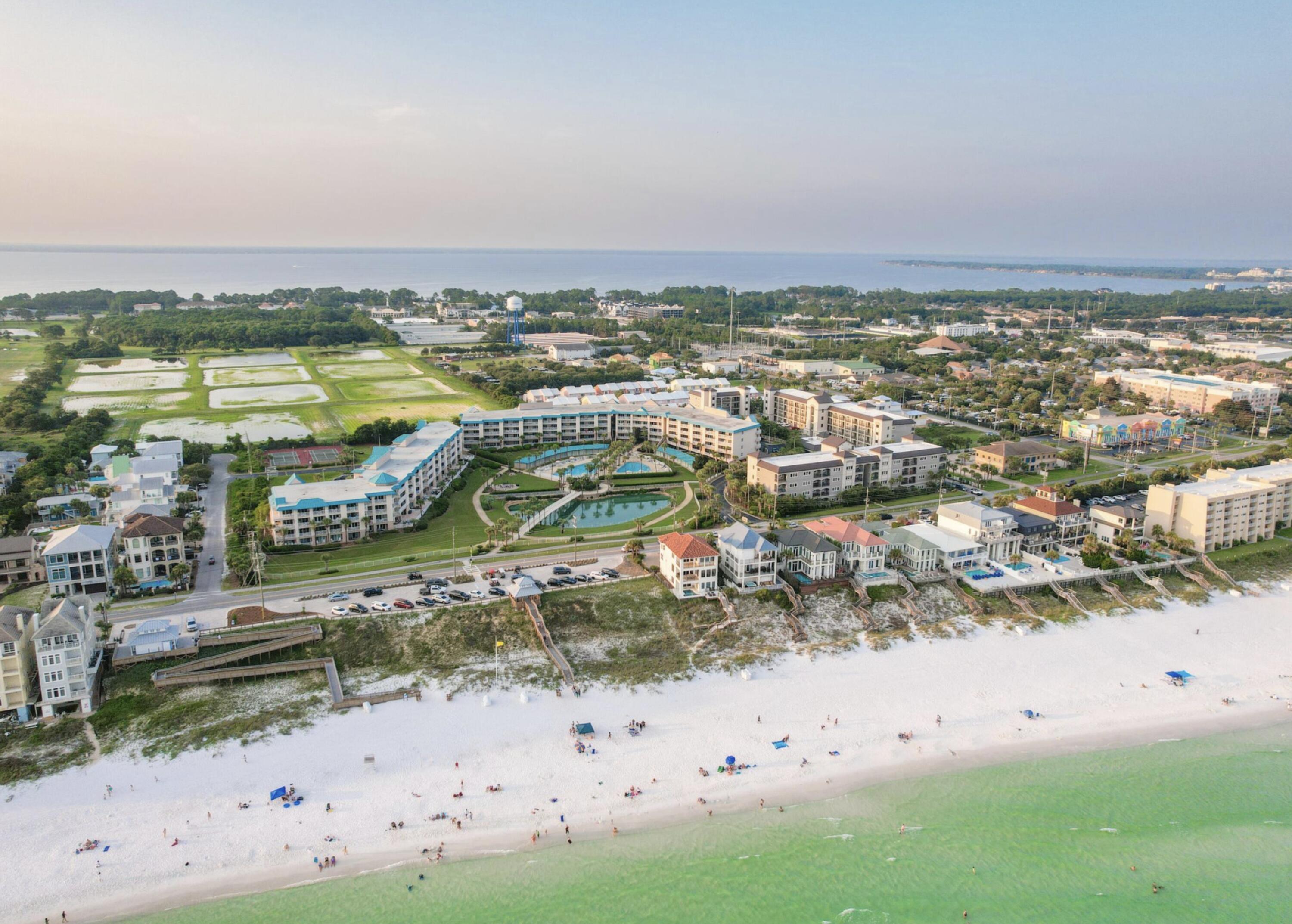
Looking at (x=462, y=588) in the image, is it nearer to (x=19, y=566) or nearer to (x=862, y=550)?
(x=862, y=550)

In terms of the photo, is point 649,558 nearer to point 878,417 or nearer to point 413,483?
point 413,483

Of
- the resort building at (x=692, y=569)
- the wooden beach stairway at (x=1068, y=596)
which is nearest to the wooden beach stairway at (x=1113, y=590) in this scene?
the wooden beach stairway at (x=1068, y=596)

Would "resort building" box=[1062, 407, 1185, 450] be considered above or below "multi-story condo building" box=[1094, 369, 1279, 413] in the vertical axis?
below

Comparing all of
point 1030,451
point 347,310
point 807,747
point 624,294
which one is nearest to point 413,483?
point 807,747

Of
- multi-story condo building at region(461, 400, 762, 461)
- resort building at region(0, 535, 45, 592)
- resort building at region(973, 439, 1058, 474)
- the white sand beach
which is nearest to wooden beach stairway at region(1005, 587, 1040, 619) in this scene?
the white sand beach

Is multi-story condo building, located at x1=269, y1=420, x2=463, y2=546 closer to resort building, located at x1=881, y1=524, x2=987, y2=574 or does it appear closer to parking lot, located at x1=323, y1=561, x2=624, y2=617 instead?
parking lot, located at x1=323, y1=561, x2=624, y2=617

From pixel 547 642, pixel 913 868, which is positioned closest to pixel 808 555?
pixel 547 642
